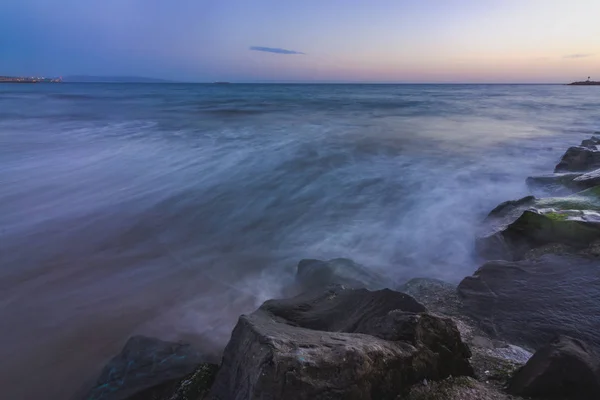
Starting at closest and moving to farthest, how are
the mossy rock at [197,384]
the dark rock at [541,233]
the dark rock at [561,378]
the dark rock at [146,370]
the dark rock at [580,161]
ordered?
the dark rock at [561,378]
the mossy rock at [197,384]
the dark rock at [146,370]
the dark rock at [541,233]
the dark rock at [580,161]

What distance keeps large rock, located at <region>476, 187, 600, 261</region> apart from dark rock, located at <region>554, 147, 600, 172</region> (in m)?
4.11

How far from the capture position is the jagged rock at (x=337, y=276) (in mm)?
4824

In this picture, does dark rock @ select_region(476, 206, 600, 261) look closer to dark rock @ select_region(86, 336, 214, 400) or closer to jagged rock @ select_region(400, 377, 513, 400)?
jagged rock @ select_region(400, 377, 513, 400)

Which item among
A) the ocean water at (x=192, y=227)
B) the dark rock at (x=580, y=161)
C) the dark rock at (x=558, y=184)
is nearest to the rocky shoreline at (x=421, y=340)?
the ocean water at (x=192, y=227)

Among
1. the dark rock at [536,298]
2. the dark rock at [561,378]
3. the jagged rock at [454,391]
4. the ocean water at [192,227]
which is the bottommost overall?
the ocean water at [192,227]

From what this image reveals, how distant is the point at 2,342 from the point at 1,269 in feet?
5.96

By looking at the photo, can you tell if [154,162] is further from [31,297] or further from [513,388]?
[513,388]

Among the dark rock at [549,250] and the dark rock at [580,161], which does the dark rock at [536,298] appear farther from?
the dark rock at [580,161]

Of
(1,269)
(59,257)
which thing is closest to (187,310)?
(59,257)

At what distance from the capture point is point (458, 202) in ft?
28.7

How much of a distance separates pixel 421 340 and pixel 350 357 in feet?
2.03

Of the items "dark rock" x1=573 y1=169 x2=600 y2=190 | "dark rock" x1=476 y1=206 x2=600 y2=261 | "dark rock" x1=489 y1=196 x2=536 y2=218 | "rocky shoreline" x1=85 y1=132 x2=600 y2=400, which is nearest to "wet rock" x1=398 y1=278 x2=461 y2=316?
"rocky shoreline" x1=85 y1=132 x2=600 y2=400

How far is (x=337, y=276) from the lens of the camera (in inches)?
191

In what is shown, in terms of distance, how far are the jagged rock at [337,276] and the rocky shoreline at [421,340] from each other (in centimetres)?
2
